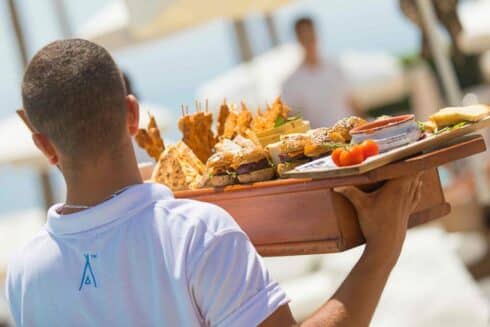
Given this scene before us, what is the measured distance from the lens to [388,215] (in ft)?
6.51

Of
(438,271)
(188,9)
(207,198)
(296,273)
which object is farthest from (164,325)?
(188,9)

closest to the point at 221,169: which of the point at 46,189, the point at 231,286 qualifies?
the point at 231,286

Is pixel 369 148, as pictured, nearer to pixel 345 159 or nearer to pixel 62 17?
pixel 345 159

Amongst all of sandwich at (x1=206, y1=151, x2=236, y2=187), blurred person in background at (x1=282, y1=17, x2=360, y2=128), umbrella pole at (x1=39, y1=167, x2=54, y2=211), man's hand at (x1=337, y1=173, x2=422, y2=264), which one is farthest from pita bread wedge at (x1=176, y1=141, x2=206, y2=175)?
umbrella pole at (x1=39, y1=167, x2=54, y2=211)

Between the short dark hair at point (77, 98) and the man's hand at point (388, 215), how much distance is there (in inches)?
20.2

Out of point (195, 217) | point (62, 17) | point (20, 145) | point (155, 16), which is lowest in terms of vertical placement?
point (20, 145)

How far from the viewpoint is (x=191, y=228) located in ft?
6.05

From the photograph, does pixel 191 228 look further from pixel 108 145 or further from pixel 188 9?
pixel 188 9

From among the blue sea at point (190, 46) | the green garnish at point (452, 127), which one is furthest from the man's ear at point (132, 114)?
the blue sea at point (190, 46)

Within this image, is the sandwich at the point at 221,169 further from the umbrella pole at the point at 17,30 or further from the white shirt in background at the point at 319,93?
the umbrella pole at the point at 17,30

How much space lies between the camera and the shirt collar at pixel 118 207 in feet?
6.31

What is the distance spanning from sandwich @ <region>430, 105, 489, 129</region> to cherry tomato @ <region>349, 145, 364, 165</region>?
0.30m

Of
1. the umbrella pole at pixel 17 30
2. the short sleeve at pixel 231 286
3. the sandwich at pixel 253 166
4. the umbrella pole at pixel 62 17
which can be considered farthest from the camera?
the umbrella pole at pixel 62 17

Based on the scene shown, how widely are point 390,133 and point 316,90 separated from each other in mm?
5059
